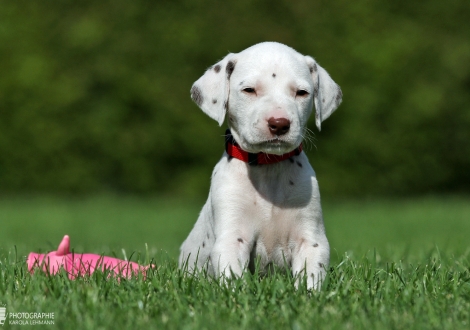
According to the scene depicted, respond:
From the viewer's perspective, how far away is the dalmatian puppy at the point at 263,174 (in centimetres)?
447

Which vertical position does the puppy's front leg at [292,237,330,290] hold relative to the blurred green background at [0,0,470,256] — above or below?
below

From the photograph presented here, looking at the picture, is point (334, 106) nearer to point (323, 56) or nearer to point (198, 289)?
point (198, 289)

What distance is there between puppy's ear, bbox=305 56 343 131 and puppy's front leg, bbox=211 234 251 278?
96cm

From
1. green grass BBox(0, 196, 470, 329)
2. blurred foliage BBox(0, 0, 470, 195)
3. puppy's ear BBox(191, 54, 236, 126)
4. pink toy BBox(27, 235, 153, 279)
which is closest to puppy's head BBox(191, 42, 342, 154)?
puppy's ear BBox(191, 54, 236, 126)

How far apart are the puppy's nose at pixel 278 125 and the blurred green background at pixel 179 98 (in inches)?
418

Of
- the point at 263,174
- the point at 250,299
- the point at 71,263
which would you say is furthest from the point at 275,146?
the point at 71,263

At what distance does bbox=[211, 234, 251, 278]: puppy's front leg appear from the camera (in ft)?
14.7

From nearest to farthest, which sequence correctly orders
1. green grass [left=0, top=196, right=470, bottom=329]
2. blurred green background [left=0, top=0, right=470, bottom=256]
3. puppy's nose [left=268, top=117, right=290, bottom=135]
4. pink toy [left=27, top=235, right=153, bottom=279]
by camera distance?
green grass [left=0, top=196, right=470, bottom=329], puppy's nose [left=268, top=117, right=290, bottom=135], pink toy [left=27, top=235, right=153, bottom=279], blurred green background [left=0, top=0, right=470, bottom=256]

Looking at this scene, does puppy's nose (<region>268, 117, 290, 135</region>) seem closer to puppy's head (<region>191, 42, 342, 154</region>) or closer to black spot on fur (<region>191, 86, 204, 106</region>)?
puppy's head (<region>191, 42, 342, 154</region>)

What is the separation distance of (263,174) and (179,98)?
10.7 meters

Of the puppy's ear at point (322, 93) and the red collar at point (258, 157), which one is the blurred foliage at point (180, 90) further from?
the red collar at point (258, 157)

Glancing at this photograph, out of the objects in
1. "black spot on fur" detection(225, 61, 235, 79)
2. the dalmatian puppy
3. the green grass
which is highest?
"black spot on fur" detection(225, 61, 235, 79)

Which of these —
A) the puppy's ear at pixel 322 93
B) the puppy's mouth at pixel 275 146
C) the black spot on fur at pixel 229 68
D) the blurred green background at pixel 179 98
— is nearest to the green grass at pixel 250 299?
the puppy's mouth at pixel 275 146

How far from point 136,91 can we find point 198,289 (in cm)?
1149
